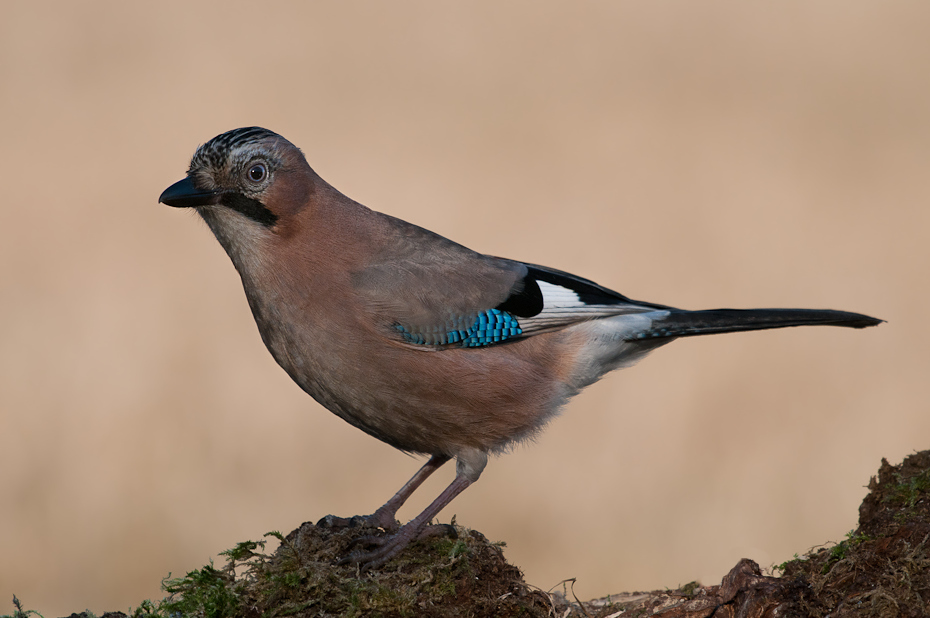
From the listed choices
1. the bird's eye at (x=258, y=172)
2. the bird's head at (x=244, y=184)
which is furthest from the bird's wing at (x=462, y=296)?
the bird's eye at (x=258, y=172)

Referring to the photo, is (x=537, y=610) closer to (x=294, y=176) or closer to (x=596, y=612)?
(x=596, y=612)

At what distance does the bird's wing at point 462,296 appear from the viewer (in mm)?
4918

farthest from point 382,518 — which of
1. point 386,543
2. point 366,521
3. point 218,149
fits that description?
point 218,149

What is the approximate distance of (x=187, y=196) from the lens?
15.6ft

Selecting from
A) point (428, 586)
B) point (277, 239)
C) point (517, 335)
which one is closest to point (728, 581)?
point (428, 586)

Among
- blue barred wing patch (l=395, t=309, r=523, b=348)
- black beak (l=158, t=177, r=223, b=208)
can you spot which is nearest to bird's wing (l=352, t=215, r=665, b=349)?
blue barred wing patch (l=395, t=309, r=523, b=348)

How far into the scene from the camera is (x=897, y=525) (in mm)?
3852

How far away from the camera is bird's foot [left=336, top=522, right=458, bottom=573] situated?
4422mm

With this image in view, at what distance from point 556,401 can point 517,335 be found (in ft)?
1.66

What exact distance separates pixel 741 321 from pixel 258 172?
10.2 ft

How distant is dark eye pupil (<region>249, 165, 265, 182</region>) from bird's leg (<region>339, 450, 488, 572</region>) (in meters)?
2.09

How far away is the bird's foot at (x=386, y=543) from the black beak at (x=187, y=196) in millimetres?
2157

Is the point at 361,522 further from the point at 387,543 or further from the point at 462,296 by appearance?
the point at 462,296

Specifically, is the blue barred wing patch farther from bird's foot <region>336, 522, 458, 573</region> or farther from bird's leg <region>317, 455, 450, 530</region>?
bird's foot <region>336, 522, 458, 573</region>
